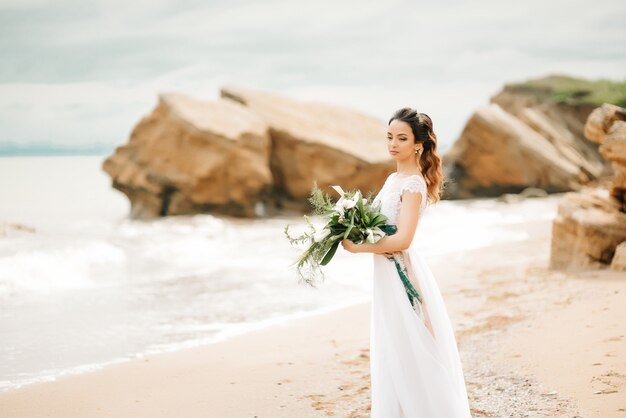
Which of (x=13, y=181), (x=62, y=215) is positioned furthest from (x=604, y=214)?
(x=13, y=181)

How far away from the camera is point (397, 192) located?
14.0ft

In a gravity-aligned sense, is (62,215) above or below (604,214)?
below

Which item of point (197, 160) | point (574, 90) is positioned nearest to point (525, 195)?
point (197, 160)

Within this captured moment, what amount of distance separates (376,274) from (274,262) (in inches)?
329

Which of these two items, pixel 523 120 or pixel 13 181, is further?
pixel 13 181

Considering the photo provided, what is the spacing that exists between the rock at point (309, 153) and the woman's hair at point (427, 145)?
50.7 ft

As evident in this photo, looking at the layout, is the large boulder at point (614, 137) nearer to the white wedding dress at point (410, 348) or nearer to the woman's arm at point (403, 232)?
the white wedding dress at point (410, 348)

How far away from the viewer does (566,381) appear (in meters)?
5.25

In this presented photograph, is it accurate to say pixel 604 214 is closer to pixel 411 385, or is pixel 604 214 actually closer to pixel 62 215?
pixel 411 385

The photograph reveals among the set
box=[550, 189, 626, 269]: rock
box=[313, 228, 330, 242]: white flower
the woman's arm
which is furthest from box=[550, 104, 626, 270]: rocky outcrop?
box=[313, 228, 330, 242]: white flower

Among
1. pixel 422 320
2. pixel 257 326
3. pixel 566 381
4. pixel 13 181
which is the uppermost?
pixel 422 320

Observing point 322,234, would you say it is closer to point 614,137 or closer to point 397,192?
point 397,192

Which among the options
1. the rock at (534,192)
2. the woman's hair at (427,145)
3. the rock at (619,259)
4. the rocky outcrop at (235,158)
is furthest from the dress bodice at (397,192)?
the rock at (534,192)

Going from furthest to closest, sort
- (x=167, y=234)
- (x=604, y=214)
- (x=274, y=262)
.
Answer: (x=167, y=234) < (x=274, y=262) < (x=604, y=214)
